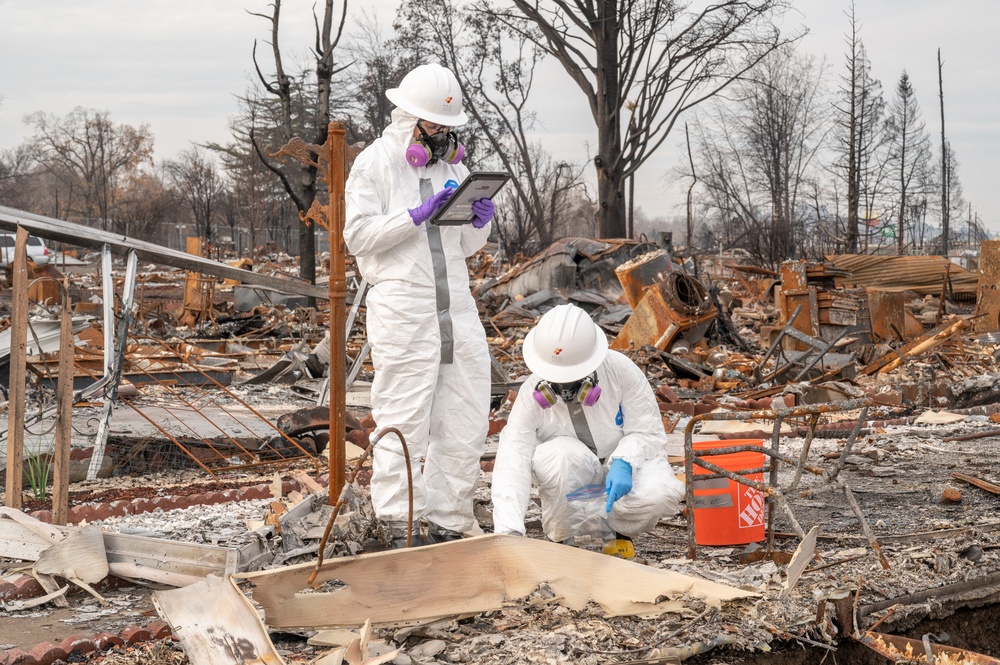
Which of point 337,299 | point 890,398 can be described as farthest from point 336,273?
point 890,398

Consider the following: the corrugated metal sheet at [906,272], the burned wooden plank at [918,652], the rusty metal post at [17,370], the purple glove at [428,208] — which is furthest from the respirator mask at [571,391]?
the corrugated metal sheet at [906,272]

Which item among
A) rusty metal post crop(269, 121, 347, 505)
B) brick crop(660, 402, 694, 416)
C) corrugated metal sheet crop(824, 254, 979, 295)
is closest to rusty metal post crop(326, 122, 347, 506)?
rusty metal post crop(269, 121, 347, 505)

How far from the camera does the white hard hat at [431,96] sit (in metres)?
4.70

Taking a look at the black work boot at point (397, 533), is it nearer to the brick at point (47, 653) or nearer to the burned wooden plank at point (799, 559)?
the brick at point (47, 653)

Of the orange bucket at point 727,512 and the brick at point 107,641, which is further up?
the orange bucket at point 727,512

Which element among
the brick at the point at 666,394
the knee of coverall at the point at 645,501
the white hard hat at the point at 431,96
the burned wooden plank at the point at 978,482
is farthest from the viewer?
the brick at the point at 666,394

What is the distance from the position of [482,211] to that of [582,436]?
116 centimetres

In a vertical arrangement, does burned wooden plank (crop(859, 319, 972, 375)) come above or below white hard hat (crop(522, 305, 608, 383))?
below

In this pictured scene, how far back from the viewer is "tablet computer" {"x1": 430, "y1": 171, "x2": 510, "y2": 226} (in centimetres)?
439

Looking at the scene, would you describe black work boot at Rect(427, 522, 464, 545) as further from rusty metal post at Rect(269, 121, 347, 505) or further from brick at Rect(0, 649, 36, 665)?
brick at Rect(0, 649, 36, 665)

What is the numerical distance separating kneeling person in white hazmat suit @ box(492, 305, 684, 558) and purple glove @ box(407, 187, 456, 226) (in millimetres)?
725

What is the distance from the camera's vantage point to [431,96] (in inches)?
185

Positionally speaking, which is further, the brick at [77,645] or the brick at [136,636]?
the brick at [136,636]

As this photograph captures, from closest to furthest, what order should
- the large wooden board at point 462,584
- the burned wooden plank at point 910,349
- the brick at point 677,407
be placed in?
the large wooden board at point 462,584
the brick at point 677,407
the burned wooden plank at point 910,349
